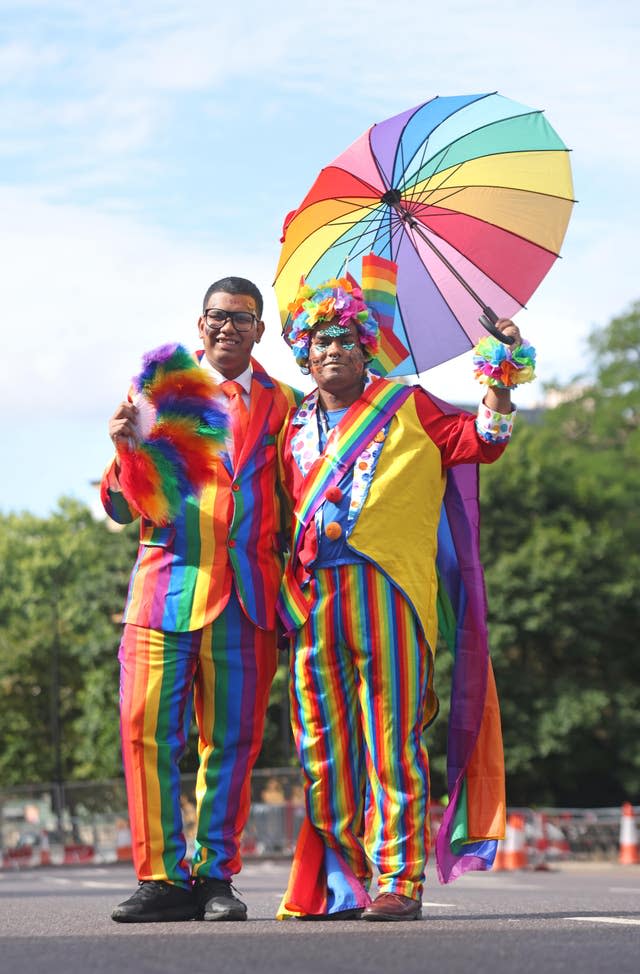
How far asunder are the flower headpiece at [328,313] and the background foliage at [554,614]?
27.6m

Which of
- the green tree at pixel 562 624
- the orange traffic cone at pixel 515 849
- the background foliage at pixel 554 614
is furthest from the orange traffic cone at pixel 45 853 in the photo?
the green tree at pixel 562 624

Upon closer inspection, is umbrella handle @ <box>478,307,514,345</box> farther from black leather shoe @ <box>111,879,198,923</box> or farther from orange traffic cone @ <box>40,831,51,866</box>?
orange traffic cone @ <box>40,831,51,866</box>

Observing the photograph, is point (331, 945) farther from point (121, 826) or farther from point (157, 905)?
point (121, 826)

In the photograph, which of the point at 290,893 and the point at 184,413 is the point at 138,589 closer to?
the point at 184,413

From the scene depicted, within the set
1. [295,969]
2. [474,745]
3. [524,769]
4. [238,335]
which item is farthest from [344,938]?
[524,769]

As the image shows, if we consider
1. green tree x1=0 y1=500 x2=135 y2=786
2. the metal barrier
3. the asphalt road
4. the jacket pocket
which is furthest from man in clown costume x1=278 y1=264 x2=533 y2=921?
green tree x1=0 y1=500 x2=135 y2=786

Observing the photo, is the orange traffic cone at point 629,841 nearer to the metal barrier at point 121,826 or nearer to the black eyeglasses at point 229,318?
the metal barrier at point 121,826

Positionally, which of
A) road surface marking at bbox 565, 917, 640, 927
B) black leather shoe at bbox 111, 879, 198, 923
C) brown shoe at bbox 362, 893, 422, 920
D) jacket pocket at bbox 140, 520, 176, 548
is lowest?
road surface marking at bbox 565, 917, 640, 927

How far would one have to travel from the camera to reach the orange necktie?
22.3ft

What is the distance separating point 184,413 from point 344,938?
2164 millimetres

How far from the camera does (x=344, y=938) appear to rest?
537 cm

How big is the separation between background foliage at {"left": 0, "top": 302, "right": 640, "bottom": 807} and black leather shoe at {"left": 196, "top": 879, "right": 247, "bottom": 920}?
91.5ft

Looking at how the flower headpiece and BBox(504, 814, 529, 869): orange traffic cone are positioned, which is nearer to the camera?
the flower headpiece

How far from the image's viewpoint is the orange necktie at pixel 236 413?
6797mm
